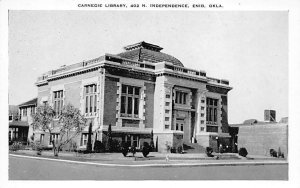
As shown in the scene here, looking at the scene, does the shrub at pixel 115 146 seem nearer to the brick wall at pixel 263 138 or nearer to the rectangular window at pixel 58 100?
the rectangular window at pixel 58 100

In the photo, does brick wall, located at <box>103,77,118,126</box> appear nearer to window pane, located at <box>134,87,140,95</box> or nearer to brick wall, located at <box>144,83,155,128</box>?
window pane, located at <box>134,87,140,95</box>

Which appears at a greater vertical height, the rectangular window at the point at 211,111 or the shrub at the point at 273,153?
the rectangular window at the point at 211,111

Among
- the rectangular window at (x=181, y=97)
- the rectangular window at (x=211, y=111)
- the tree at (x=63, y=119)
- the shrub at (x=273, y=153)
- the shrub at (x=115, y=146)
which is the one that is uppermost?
the rectangular window at (x=181, y=97)

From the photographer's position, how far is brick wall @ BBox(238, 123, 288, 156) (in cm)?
2967

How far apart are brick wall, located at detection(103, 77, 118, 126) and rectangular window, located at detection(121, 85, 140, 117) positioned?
84cm

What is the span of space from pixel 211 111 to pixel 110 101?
1032cm

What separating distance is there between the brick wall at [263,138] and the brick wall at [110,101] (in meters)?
12.3

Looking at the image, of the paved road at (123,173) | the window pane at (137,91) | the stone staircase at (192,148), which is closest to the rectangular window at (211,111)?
the stone staircase at (192,148)

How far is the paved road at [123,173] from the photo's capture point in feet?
59.3
